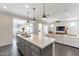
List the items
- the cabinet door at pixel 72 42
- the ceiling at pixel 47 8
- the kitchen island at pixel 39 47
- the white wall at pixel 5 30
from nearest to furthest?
the kitchen island at pixel 39 47 < the ceiling at pixel 47 8 < the cabinet door at pixel 72 42 < the white wall at pixel 5 30

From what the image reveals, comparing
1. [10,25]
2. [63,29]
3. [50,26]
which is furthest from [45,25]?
[10,25]

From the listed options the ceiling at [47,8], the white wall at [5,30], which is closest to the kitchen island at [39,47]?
the ceiling at [47,8]

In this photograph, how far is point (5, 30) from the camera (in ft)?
22.0

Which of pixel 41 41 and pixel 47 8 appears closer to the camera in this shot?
pixel 41 41

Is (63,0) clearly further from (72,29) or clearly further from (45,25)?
(45,25)

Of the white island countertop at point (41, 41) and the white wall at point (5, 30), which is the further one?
the white wall at point (5, 30)

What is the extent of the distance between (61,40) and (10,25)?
187 inches

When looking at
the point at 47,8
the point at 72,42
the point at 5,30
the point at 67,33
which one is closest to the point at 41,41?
the point at 47,8

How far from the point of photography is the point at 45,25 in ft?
43.8

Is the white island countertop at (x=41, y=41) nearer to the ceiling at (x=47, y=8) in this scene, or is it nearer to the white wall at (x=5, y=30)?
the ceiling at (x=47, y=8)

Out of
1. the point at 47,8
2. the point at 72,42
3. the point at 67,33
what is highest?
the point at 47,8

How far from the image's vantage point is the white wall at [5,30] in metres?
6.41

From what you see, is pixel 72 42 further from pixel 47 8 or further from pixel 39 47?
pixel 39 47

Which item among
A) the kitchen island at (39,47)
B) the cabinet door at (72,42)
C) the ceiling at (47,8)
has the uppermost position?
the ceiling at (47,8)
